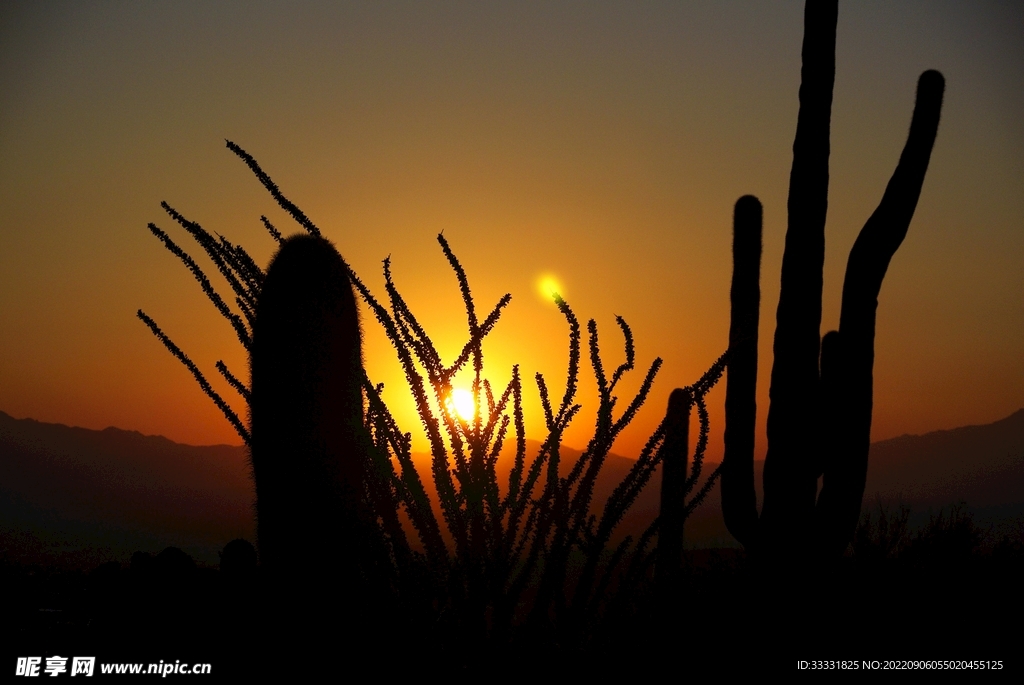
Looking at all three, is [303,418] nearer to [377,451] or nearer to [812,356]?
[377,451]

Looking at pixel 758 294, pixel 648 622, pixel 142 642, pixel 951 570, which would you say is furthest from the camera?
pixel 951 570

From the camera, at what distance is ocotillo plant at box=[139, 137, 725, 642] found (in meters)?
1.48

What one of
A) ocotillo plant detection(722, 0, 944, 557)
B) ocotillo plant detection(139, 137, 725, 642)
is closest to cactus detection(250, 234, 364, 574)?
ocotillo plant detection(139, 137, 725, 642)

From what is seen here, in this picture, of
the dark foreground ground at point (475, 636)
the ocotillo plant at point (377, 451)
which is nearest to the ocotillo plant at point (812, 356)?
the dark foreground ground at point (475, 636)

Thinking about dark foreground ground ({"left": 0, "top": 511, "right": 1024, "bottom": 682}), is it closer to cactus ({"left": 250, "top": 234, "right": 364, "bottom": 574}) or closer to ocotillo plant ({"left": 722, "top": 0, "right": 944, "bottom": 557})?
cactus ({"left": 250, "top": 234, "right": 364, "bottom": 574})

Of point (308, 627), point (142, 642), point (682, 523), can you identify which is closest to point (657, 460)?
point (682, 523)

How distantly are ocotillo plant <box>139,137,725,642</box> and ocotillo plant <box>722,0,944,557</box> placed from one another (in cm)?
Result: 186

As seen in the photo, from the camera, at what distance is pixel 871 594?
4129mm

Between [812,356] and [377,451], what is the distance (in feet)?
7.85

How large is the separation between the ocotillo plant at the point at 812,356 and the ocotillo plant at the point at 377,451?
1.86 m

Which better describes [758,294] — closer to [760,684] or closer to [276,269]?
[760,684]

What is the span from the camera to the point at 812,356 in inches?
137

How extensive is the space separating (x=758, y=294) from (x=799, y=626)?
1.41 metres

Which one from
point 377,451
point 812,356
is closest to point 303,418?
point 377,451
